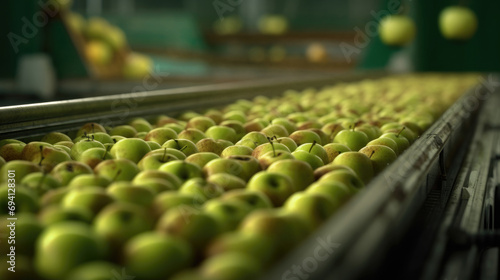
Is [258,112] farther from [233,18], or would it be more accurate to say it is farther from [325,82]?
[233,18]

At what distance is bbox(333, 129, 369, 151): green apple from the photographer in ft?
5.88

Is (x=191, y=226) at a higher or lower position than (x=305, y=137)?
lower

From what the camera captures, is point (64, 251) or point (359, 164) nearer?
point (64, 251)

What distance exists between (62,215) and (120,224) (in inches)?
4.0

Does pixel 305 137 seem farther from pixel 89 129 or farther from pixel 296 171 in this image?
pixel 89 129

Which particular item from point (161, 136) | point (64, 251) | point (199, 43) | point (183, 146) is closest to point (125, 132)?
point (161, 136)

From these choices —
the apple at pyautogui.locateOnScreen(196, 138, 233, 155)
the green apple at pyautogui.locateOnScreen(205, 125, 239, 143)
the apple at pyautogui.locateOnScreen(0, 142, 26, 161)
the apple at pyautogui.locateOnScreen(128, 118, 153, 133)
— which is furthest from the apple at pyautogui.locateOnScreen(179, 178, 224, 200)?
the apple at pyautogui.locateOnScreen(128, 118, 153, 133)

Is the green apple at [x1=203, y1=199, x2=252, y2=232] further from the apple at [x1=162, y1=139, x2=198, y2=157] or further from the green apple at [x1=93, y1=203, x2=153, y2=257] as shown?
the apple at [x1=162, y1=139, x2=198, y2=157]

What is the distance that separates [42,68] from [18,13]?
51 cm

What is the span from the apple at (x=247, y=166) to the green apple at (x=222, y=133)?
1.79 feet

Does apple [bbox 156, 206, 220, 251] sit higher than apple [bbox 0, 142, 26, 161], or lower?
lower

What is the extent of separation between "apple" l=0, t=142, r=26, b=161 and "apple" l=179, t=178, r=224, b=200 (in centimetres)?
67

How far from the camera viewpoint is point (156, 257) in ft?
2.57

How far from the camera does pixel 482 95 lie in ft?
13.5
